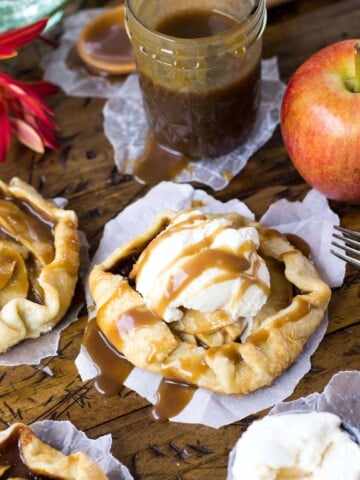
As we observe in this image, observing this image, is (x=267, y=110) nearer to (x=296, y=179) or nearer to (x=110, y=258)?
(x=296, y=179)

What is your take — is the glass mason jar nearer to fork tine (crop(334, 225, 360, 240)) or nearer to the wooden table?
the wooden table

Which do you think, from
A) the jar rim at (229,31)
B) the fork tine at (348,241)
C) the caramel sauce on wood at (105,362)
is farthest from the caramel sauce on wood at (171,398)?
the jar rim at (229,31)

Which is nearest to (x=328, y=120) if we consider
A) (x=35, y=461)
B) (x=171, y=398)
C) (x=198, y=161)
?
(x=198, y=161)

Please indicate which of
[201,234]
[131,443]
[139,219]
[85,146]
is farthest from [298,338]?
[85,146]

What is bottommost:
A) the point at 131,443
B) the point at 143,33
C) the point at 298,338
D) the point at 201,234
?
the point at 131,443

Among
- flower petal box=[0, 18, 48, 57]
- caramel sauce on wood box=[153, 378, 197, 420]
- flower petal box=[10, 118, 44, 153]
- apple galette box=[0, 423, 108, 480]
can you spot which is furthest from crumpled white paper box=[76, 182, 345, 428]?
flower petal box=[0, 18, 48, 57]
